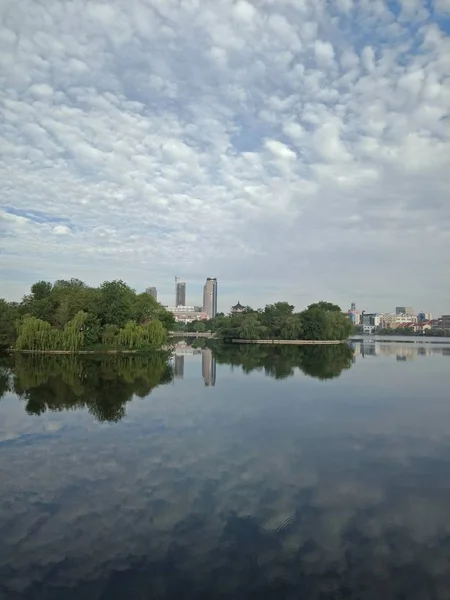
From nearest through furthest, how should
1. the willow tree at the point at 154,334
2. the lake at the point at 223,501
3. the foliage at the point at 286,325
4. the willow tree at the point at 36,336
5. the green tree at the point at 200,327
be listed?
the lake at the point at 223,501, the willow tree at the point at 36,336, the willow tree at the point at 154,334, the foliage at the point at 286,325, the green tree at the point at 200,327

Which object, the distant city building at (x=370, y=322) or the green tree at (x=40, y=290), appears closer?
the green tree at (x=40, y=290)

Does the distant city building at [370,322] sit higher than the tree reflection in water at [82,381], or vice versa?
the distant city building at [370,322]

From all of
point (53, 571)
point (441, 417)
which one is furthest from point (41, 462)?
point (441, 417)

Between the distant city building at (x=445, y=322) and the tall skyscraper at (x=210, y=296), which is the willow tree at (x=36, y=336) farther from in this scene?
the tall skyscraper at (x=210, y=296)

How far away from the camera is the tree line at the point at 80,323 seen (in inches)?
1313

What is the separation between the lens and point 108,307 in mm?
36531

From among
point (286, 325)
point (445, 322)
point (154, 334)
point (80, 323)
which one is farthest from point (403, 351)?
point (445, 322)

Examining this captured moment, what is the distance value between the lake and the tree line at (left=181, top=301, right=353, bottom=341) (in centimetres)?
4901

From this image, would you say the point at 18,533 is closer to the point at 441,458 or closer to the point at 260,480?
the point at 260,480

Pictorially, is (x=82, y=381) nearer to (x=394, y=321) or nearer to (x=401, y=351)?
(x=401, y=351)

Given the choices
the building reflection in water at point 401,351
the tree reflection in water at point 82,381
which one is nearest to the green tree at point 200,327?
the building reflection in water at point 401,351

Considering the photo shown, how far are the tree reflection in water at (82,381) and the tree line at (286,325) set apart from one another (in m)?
36.1

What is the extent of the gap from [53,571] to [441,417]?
455 inches

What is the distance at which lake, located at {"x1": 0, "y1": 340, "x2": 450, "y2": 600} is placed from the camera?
4.78 m
